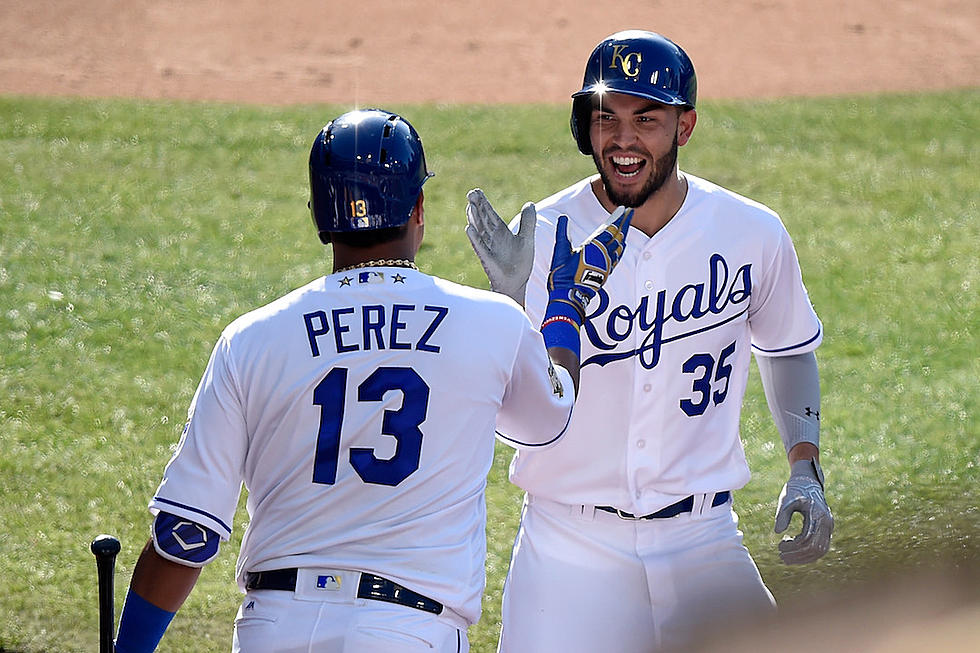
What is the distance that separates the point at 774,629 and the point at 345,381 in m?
1.56

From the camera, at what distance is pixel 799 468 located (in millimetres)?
4059

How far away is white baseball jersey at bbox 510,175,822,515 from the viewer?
3.93 metres

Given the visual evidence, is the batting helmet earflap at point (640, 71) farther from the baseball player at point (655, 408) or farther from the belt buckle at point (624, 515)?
the belt buckle at point (624, 515)

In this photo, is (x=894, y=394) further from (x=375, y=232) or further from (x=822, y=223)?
(x=375, y=232)

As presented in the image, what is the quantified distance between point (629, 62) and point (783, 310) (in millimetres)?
873

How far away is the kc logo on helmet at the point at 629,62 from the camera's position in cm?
399

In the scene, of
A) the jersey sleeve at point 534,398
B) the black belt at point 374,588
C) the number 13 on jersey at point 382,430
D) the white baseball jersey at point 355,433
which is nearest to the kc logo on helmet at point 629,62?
the jersey sleeve at point 534,398

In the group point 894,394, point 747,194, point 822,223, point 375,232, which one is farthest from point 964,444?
point 375,232

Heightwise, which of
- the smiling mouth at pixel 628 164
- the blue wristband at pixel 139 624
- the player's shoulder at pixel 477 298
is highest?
the smiling mouth at pixel 628 164

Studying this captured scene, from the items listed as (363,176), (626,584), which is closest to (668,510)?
(626,584)

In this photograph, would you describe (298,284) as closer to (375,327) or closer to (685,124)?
(685,124)

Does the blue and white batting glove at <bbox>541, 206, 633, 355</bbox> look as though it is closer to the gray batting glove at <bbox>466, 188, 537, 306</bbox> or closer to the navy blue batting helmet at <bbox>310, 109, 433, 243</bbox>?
the gray batting glove at <bbox>466, 188, 537, 306</bbox>

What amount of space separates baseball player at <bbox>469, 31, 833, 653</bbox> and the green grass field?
76.5 inches

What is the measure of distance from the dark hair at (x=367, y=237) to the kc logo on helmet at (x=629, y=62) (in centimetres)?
113
